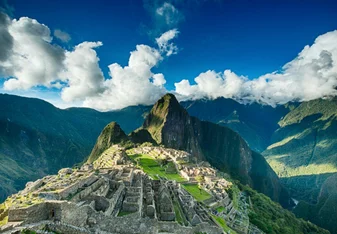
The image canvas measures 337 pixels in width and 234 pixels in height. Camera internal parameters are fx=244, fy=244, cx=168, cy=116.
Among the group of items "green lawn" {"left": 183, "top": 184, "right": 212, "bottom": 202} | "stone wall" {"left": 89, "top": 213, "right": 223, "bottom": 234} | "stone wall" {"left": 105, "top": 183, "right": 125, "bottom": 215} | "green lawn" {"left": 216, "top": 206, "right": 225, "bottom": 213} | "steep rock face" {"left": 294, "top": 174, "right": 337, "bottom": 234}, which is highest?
"stone wall" {"left": 105, "top": 183, "right": 125, "bottom": 215}

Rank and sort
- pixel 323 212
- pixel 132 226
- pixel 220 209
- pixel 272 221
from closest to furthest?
pixel 132 226 → pixel 220 209 → pixel 272 221 → pixel 323 212

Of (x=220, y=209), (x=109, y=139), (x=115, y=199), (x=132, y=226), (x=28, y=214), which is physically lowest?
(x=220, y=209)

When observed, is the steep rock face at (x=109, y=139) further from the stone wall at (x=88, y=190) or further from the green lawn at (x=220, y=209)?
the stone wall at (x=88, y=190)

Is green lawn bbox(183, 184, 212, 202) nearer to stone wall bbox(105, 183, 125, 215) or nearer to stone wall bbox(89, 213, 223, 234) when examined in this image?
stone wall bbox(105, 183, 125, 215)

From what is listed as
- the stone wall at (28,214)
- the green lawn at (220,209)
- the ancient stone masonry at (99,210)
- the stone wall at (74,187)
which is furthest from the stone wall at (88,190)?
the green lawn at (220,209)

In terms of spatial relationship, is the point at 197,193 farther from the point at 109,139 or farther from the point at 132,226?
the point at 109,139

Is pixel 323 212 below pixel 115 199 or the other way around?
below

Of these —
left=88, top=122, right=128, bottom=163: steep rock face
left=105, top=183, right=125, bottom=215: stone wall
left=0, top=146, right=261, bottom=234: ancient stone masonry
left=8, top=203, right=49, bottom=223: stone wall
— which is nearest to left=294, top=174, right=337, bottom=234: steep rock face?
left=88, top=122, right=128, bottom=163: steep rock face

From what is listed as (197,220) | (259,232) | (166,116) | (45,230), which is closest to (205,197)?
(259,232)

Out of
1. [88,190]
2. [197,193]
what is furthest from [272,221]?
[88,190]
